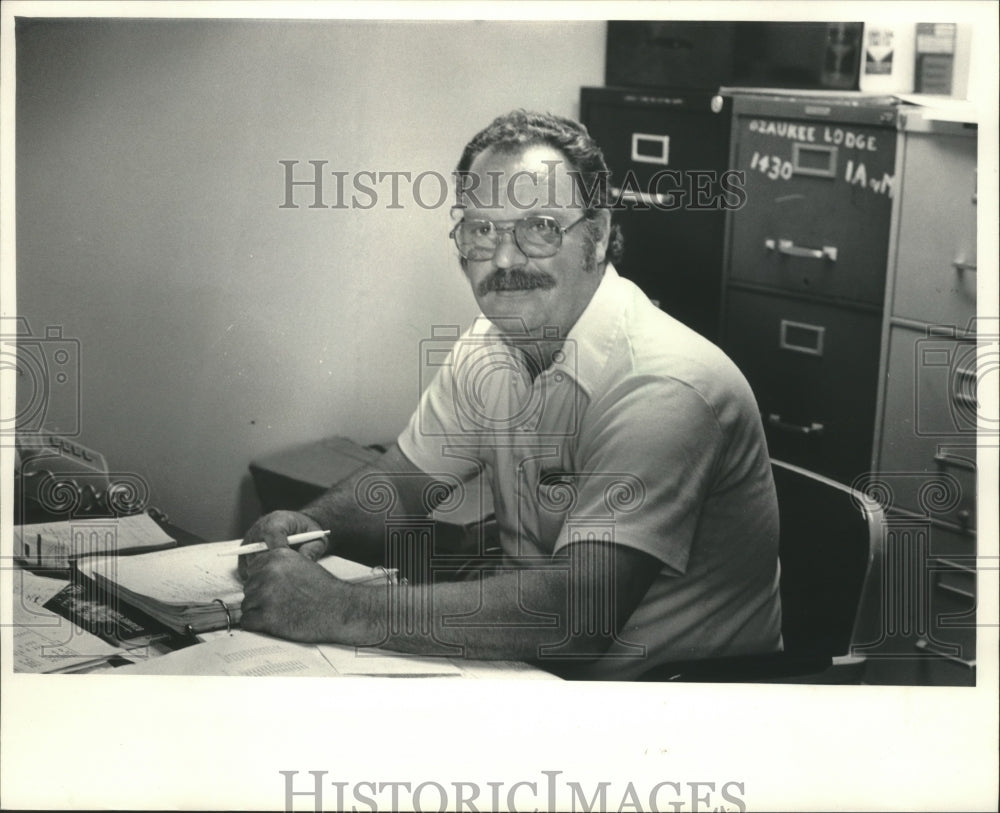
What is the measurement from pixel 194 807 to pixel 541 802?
52 cm

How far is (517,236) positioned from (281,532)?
0.56 metres

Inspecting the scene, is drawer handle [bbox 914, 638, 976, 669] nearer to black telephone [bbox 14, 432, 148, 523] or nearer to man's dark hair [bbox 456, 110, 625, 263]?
man's dark hair [bbox 456, 110, 625, 263]

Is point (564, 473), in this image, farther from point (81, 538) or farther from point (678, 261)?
point (81, 538)

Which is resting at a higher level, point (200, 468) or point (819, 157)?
point (819, 157)

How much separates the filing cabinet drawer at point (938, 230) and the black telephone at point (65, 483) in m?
1.19

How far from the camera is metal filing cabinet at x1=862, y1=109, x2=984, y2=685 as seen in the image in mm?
1703

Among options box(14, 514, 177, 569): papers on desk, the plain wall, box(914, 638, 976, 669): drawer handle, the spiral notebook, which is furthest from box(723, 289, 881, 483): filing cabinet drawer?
box(14, 514, 177, 569): papers on desk

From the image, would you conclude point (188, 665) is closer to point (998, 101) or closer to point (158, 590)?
point (158, 590)

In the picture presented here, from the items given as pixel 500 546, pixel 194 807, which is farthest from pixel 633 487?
pixel 194 807

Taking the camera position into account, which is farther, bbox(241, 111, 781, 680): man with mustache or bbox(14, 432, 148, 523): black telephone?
bbox(14, 432, 148, 523): black telephone

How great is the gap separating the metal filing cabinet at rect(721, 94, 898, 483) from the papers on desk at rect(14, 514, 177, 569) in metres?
0.91

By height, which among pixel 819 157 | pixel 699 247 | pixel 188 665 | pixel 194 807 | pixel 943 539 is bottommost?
pixel 194 807

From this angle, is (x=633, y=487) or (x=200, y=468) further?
(x=200, y=468)

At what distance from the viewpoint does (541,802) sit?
1.75m
